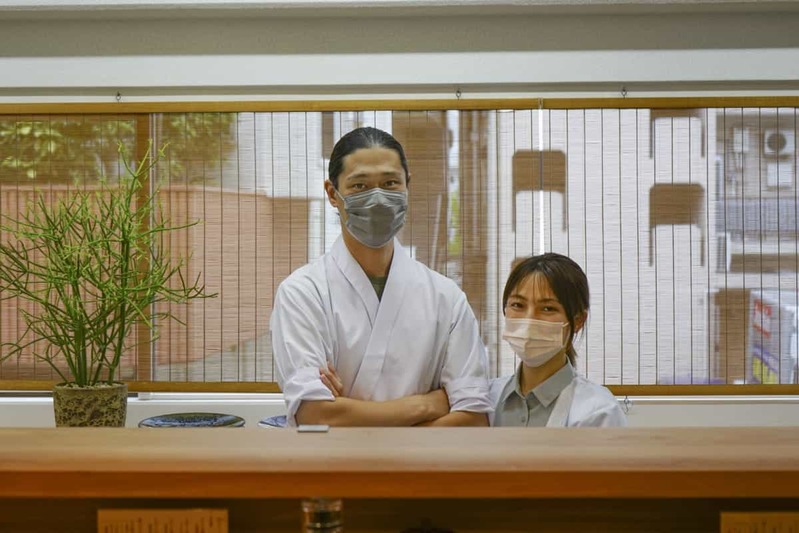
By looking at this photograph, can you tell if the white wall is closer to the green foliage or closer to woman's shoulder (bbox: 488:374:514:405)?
the green foliage

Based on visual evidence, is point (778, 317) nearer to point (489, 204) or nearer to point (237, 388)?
point (489, 204)

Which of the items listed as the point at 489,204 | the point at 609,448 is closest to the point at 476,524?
the point at 609,448

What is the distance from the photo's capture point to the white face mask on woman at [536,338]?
1.92m

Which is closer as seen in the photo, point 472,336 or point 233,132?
point 472,336

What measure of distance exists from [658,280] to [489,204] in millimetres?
797

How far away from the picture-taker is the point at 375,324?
2051mm

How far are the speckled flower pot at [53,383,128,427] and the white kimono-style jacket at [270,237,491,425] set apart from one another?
45 cm

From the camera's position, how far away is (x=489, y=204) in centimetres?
327

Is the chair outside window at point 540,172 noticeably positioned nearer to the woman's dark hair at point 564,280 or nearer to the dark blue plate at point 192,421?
the woman's dark hair at point 564,280

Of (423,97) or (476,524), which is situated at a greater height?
(423,97)

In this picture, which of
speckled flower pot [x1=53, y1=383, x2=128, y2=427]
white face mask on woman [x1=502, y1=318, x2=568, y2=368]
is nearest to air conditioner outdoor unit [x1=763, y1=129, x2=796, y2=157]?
white face mask on woman [x1=502, y1=318, x2=568, y2=368]

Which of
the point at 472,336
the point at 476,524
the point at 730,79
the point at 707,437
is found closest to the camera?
the point at 476,524

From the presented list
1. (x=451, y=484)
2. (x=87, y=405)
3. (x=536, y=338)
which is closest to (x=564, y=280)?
(x=536, y=338)

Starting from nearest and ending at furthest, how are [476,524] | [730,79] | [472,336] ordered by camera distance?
[476,524], [472,336], [730,79]
